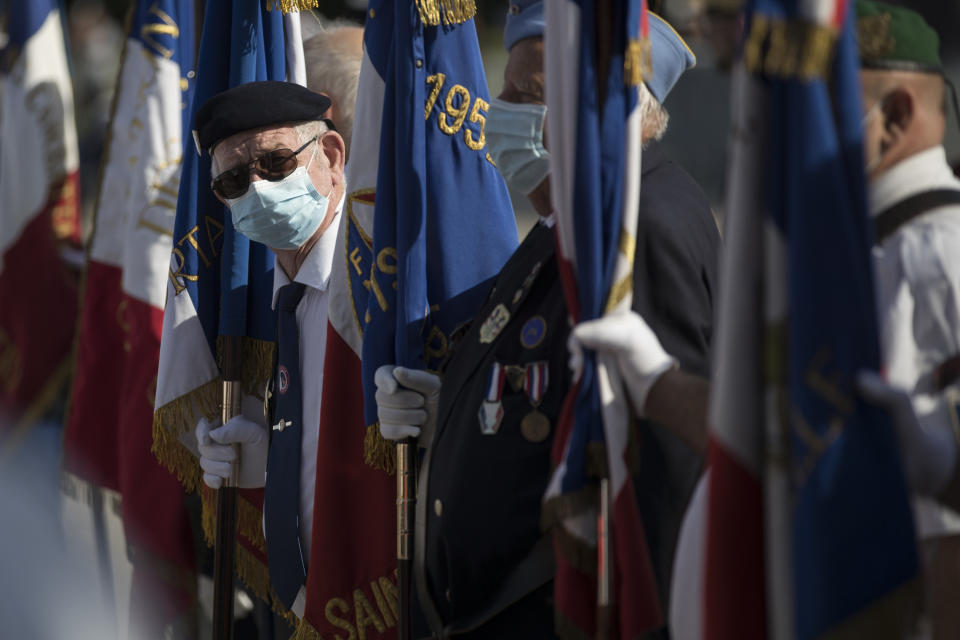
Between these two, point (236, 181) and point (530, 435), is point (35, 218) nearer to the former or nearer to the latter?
point (236, 181)

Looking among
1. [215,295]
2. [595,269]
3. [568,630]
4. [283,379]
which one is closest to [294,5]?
[215,295]

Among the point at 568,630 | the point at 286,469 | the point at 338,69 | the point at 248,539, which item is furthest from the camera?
the point at 338,69

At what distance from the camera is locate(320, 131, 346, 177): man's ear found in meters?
4.01

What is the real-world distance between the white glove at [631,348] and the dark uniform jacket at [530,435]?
0.40m

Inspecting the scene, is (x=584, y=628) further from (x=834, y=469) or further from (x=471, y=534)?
(x=834, y=469)

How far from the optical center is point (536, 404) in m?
2.76

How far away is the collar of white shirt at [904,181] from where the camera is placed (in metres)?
2.19

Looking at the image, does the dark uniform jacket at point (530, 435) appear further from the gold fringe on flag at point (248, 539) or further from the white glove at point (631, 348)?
the gold fringe on flag at point (248, 539)

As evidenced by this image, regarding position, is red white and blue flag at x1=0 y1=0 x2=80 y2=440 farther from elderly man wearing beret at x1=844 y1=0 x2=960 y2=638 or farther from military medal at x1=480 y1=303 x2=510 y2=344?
elderly man wearing beret at x1=844 y1=0 x2=960 y2=638

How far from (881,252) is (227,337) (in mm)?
2614

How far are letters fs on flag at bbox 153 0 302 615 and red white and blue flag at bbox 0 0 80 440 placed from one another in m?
2.10

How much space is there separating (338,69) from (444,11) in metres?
1.12

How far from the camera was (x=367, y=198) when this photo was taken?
12.1 feet

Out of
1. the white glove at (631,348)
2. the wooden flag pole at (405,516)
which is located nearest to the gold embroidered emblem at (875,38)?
the white glove at (631,348)
